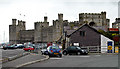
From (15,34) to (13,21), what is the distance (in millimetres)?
7810

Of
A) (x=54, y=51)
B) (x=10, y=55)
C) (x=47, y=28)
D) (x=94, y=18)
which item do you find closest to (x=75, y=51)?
(x=54, y=51)

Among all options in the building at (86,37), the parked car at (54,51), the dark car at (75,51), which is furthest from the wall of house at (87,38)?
the parked car at (54,51)

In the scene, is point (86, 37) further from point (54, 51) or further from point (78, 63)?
point (78, 63)

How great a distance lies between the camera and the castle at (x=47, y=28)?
359ft

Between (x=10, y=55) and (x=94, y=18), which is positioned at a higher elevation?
(x=94, y=18)

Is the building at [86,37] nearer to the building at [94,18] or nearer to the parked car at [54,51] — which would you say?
the parked car at [54,51]

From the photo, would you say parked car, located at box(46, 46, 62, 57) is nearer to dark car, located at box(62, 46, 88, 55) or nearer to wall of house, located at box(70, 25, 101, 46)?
dark car, located at box(62, 46, 88, 55)

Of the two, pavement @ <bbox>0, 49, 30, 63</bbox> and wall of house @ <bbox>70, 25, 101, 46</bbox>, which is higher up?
wall of house @ <bbox>70, 25, 101, 46</bbox>

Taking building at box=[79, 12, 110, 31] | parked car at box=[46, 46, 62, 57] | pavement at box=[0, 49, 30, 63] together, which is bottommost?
pavement at box=[0, 49, 30, 63]

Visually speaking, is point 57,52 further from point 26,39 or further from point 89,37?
point 26,39

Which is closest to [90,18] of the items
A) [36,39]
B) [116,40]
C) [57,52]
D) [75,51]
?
[36,39]

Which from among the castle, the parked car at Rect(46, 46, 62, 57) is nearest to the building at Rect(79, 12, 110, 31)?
the castle

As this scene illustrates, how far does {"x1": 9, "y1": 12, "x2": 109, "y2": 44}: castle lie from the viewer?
4313 inches

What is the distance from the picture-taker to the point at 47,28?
383ft
